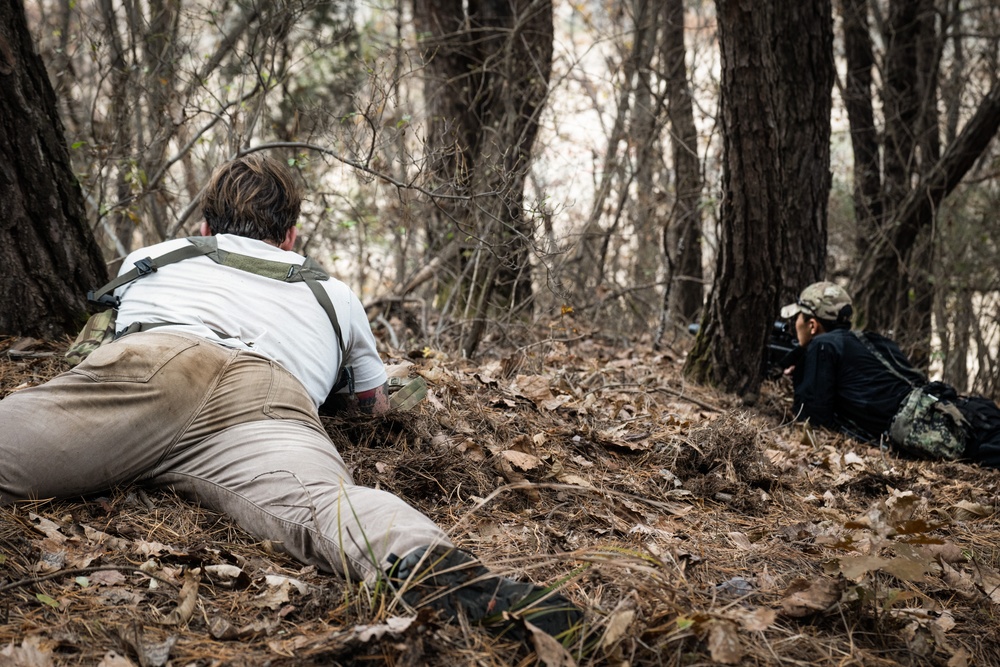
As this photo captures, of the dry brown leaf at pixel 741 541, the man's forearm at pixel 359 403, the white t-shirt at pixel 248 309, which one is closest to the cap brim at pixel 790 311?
the dry brown leaf at pixel 741 541

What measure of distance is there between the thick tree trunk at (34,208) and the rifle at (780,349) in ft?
14.9

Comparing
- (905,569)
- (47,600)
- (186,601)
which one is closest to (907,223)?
(905,569)

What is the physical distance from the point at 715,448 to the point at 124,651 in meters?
2.81

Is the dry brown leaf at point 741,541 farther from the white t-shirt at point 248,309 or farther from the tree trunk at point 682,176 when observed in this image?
the tree trunk at point 682,176

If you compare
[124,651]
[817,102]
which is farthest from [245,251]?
[817,102]

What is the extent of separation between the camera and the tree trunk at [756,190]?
17.9 ft

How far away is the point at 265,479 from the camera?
2.60 metres

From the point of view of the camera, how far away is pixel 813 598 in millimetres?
2430

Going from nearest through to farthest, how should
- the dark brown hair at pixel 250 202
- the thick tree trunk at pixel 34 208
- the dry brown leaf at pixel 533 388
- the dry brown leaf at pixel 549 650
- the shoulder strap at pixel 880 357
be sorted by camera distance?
the dry brown leaf at pixel 549 650 → the dark brown hair at pixel 250 202 → the thick tree trunk at pixel 34 208 → the dry brown leaf at pixel 533 388 → the shoulder strap at pixel 880 357

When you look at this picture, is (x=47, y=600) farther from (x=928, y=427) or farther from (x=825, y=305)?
(x=825, y=305)

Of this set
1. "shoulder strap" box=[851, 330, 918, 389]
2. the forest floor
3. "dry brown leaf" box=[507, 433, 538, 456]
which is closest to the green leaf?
the forest floor

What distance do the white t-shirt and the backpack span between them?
0.8 inches

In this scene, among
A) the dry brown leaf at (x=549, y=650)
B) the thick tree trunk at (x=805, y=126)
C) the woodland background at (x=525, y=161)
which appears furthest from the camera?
the thick tree trunk at (x=805, y=126)

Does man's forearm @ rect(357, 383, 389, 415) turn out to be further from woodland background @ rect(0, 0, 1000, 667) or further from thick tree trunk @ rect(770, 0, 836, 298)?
thick tree trunk @ rect(770, 0, 836, 298)
